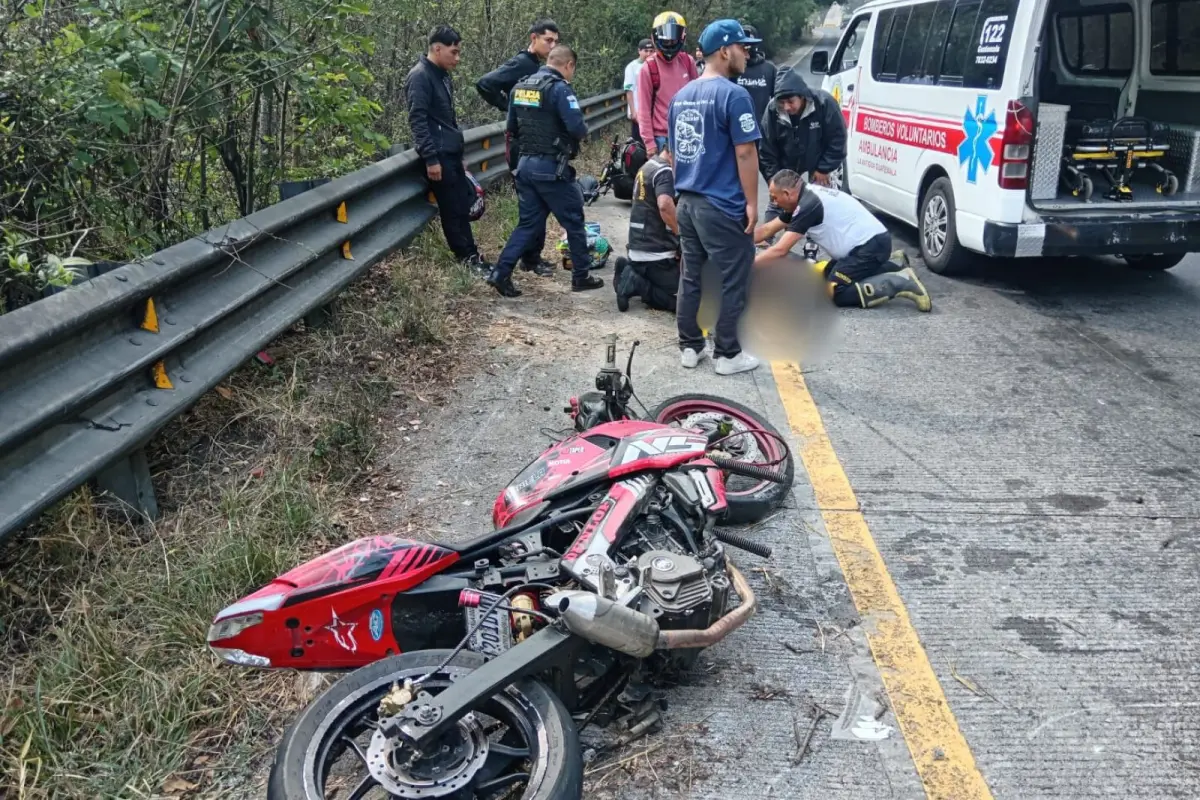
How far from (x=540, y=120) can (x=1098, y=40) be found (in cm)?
503

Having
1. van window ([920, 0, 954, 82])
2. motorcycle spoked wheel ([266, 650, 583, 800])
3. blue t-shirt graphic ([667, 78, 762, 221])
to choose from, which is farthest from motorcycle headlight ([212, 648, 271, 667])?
van window ([920, 0, 954, 82])

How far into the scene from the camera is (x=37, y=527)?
335 centimetres

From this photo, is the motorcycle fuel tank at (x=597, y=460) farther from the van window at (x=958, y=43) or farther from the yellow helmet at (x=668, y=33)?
the yellow helmet at (x=668, y=33)

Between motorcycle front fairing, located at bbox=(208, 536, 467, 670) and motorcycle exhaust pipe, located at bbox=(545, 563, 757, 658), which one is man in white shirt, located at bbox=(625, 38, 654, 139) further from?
motorcycle exhaust pipe, located at bbox=(545, 563, 757, 658)

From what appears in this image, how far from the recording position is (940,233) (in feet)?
26.8

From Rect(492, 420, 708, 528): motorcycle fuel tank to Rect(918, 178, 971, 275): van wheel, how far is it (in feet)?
17.0

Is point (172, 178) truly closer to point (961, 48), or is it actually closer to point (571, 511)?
point (571, 511)

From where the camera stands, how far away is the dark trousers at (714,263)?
5.84 m

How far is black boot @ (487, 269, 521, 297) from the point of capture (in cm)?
741

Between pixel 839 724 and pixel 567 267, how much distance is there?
5.87m

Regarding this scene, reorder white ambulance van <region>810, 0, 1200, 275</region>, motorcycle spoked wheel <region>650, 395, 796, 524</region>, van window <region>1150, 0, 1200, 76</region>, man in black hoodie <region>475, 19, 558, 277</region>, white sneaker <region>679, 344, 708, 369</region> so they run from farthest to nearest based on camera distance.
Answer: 1. man in black hoodie <region>475, 19, 558, 277</region>
2. van window <region>1150, 0, 1200, 76</region>
3. white ambulance van <region>810, 0, 1200, 275</region>
4. white sneaker <region>679, 344, 708, 369</region>
5. motorcycle spoked wheel <region>650, 395, 796, 524</region>

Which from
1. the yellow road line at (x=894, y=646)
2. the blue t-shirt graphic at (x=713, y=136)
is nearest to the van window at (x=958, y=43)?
the blue t-shirt graphic at (x=713, y=136)

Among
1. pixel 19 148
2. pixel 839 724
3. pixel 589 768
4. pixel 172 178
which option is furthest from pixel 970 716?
pixel 172 178

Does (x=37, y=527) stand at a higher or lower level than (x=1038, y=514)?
higher
